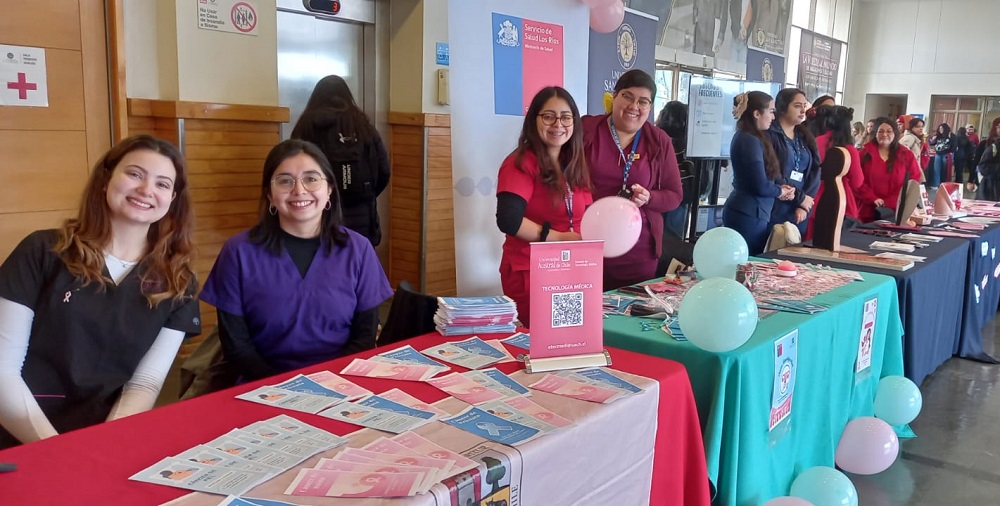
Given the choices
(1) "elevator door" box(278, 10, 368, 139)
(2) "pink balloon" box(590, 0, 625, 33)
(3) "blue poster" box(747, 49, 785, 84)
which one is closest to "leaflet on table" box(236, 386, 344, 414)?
(1) "elevator door" box(278, 10, 368, 139)

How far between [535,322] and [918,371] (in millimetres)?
2375

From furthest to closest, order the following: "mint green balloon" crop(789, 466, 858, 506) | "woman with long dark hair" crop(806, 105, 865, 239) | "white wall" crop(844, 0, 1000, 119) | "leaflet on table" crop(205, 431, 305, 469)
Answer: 1. "white wall" crop(844, 0, 1000, 119)
2. "woman with long dark hair" crop(806, 105, 865, 239)
3. "mint green balloon" crop(789, 466, 858, 506)
4. "leaflet on table" crop(205, 431, 305, 469)

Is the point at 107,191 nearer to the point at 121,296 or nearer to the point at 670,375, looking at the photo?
the point at 121,296

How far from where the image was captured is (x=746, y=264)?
2498 millimetres

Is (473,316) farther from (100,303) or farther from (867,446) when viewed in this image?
(867,446)

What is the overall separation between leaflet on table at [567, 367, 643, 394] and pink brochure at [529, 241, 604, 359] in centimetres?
7

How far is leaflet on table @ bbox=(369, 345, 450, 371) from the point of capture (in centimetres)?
168

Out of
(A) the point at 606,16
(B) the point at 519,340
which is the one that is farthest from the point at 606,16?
(B) the point at 519,340

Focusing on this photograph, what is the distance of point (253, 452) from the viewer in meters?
1.18

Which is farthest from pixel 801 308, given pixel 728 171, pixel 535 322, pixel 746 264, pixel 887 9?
pixel 887 9

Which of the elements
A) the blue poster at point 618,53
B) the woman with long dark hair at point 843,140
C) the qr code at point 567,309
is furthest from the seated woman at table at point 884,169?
the qr code at point 567,309

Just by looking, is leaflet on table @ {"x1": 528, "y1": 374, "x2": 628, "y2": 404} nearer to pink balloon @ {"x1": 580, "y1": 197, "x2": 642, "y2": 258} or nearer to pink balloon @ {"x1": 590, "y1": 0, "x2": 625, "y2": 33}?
pink balloon @ {"x1": 580, "y1": 197, "x2": 642, "y2": 258}

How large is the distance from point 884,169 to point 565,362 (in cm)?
394

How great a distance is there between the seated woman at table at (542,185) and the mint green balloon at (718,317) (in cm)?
78
